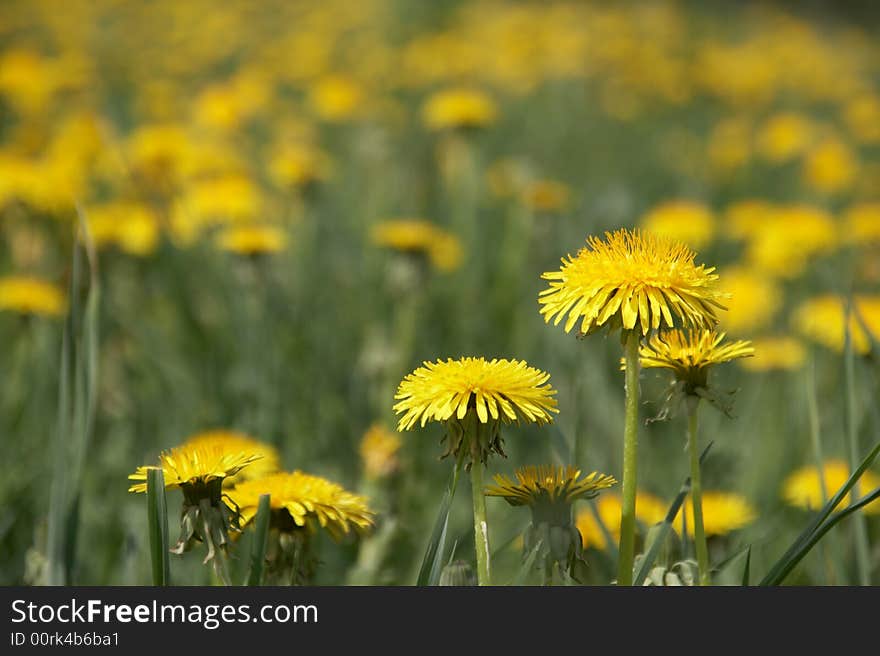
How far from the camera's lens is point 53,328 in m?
2.20

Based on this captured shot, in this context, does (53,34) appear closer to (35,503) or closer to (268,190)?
(268,190)

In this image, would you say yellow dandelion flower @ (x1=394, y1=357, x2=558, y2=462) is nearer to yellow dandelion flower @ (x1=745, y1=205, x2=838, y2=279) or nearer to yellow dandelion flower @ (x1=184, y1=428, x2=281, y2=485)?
yellow dandelion flower @ (x1=184, y1=428, x2=281, y2=485)

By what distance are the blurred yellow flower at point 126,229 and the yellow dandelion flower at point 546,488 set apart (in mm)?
1602

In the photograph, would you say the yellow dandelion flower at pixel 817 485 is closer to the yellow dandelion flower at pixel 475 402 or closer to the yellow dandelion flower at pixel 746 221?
the yellow dandelion flower at pixel 475 402

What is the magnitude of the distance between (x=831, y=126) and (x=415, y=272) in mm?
3307

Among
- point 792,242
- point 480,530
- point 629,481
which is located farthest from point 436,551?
point 792,242

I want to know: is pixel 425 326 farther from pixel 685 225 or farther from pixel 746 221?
pixel 746 221

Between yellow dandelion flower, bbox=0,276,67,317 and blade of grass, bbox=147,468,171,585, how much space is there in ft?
3.86

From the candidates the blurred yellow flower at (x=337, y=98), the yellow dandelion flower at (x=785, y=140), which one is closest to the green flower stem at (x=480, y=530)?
the blurred yellow flower at (x=337, y=98)

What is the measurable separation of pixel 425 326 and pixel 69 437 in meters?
1.44

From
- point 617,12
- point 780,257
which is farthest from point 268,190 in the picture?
point 617,12

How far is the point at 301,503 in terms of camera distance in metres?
0.92

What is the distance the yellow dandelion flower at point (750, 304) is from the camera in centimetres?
249

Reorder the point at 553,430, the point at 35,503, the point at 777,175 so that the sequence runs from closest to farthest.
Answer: the point at 553,430 → the point at 35,503 → the point at 777,175
